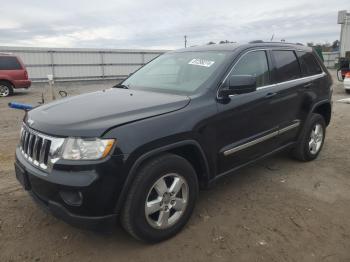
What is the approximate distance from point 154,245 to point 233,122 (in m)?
1.46

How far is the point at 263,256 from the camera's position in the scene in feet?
9.27

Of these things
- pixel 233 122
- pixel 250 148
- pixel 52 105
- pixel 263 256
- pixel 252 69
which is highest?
pixel 252 69

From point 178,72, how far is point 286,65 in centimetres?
158

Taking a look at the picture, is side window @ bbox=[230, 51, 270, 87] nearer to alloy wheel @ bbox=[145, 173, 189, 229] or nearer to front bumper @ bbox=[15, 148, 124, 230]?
alloy wheel @ bbox=[145, 173, 189, 229]

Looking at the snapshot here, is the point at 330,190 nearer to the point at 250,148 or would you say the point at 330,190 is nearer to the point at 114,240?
the point at 250,148

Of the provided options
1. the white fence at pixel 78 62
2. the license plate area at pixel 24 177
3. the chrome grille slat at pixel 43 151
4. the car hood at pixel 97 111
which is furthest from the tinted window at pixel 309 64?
the white fence at pixel 78 62

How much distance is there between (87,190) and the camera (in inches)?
97.3

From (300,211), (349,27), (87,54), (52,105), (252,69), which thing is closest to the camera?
(52,105)

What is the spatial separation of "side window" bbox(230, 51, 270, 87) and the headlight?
5.80ft

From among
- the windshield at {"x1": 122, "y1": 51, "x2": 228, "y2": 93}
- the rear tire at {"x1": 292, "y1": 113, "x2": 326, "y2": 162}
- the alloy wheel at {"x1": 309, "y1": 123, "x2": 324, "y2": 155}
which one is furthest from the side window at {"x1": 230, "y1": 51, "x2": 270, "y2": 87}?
the alloy wheel at {"x1": 309, "y1": 123, "x2": 324, "y2": 155}

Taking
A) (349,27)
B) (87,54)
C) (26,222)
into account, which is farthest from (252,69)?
(87,54)

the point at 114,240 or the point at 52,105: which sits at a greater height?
the point at 52,105

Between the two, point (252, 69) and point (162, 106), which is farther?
point (252, 69)

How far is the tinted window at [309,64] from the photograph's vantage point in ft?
15.8
